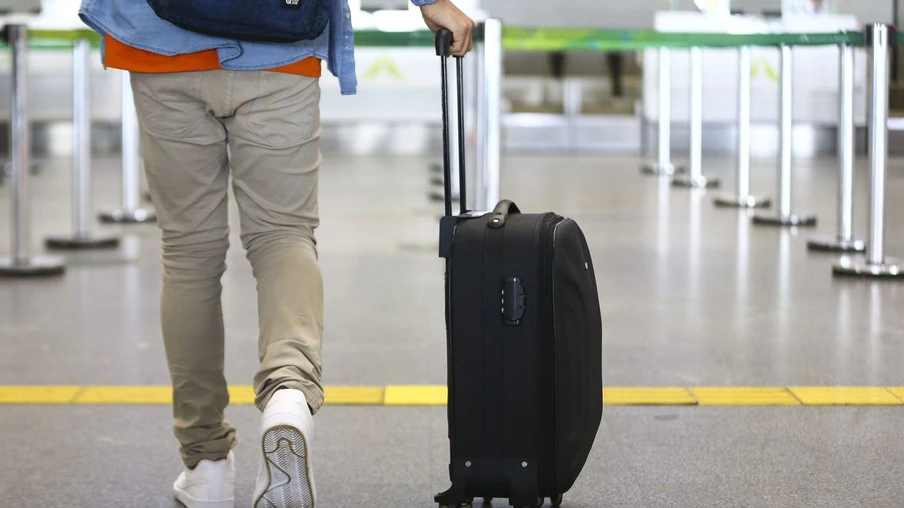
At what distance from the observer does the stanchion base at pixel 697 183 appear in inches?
369

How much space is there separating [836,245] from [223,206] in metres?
4.09

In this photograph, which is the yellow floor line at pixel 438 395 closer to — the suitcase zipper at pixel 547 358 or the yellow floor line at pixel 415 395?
the yellow floor line at pixel 415 395

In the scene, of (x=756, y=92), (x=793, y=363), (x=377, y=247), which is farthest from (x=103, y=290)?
(x=756, y=92)

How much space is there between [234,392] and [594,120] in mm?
11802

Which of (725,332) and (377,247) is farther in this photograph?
A: (377,247)

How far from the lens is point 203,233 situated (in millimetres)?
2092

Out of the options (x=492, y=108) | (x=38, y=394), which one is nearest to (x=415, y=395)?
(x=38, y=394)

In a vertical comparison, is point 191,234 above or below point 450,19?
below

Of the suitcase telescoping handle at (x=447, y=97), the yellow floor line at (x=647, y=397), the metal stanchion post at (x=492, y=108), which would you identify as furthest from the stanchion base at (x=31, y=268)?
the suitcase telescoping handle at (x=447, y=97)

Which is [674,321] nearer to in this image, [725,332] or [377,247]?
[725,332]

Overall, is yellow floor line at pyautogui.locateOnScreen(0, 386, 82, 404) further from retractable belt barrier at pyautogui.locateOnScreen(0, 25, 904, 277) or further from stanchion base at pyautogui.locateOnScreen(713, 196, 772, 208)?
stanchion base at pyautogui.locateOnScreen(713, 196, 772, 208)

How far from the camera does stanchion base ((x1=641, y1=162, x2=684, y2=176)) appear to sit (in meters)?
10.8

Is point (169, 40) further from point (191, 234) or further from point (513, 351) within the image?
point (513, 351)

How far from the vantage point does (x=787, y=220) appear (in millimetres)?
6750
